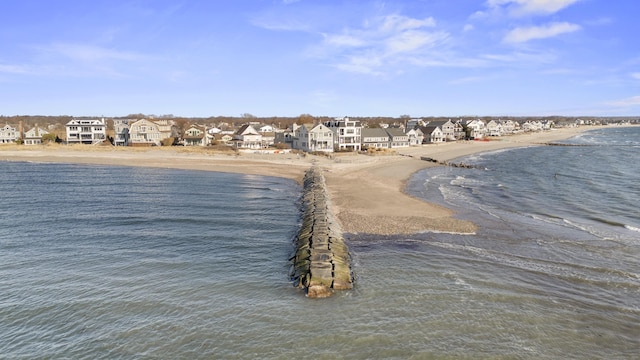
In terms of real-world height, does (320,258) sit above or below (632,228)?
above

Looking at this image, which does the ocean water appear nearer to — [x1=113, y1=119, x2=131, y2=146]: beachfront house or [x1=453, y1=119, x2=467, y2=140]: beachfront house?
[x1=113, y1=119, x2=131, y2=146]: beachfront house

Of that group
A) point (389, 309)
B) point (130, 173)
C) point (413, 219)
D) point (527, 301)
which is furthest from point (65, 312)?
point (130, 173)

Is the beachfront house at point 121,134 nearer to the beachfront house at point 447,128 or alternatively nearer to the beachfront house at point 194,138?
the beachfront house at point 194,138

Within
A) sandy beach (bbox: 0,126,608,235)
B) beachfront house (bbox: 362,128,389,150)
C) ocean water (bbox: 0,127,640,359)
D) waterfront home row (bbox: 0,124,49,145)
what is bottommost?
ocean water (bbox: 0,127,640,359)

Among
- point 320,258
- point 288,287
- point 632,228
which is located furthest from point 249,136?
point 288,287

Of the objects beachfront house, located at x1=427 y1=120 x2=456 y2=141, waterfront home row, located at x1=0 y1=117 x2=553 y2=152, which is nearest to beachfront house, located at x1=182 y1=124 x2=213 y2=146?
waterfront home row, located at x1=0 y1=117 x2=553 y2=152

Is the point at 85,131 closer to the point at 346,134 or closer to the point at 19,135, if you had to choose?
the point at 19,135
